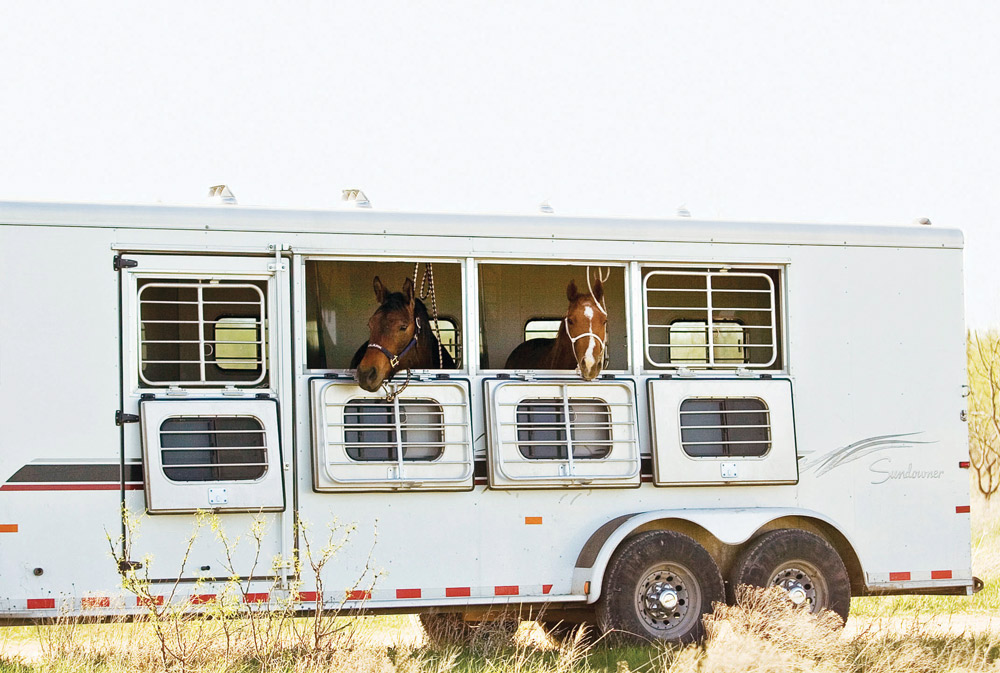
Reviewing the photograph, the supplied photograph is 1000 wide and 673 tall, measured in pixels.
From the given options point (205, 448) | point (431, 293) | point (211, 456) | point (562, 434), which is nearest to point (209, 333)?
point (211, 456)

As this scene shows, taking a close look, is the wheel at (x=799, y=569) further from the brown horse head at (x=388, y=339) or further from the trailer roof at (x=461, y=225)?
the brown horse head at (x=388, y=339)

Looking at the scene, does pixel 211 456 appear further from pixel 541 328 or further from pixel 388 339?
pixel 541 328

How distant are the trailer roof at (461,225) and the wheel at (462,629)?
2.56m

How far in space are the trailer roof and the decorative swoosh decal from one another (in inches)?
54.6

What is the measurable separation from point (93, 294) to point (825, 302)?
16.1ft

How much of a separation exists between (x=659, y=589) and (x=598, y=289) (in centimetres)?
206

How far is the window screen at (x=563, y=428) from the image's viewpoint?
823cm

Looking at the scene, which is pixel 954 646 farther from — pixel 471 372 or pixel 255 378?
pixel 255 378

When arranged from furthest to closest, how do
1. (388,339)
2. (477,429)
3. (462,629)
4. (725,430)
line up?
(462,629), (725,430), (477,429), (388,339)

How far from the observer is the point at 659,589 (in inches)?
330

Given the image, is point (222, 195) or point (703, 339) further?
point (703, 339)

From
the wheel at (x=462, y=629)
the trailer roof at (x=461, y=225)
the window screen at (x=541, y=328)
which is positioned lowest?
the wheel at (x=462, y=629)

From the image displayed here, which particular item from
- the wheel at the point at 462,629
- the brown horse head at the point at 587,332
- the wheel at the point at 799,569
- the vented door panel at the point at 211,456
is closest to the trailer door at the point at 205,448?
the vented door panel at the point at 211,456

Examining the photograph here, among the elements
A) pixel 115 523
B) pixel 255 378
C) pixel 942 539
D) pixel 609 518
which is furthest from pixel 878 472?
pixel 115 523
